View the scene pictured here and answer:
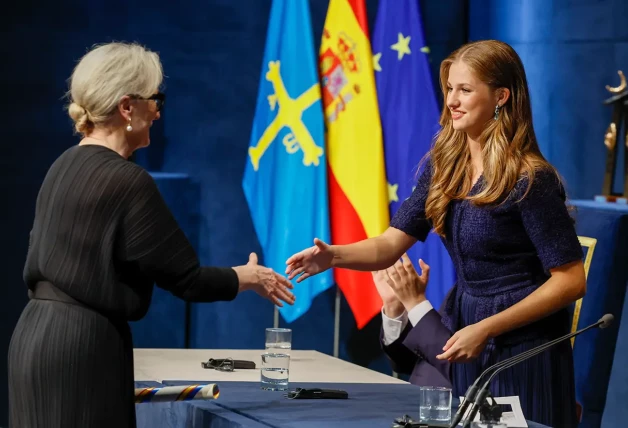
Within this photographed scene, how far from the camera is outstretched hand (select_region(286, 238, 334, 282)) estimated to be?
9.09ft

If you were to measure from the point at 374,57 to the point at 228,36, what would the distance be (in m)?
0.80

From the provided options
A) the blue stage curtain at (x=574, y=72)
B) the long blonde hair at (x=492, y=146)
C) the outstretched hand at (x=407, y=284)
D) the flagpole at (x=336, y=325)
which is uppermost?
the blue stage curtain at (x=574, y=72)

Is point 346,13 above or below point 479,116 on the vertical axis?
above

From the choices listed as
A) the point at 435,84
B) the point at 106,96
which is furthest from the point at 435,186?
the point at 435,84

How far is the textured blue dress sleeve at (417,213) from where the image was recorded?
110 inches

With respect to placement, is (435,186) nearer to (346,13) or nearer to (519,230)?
(519,230)

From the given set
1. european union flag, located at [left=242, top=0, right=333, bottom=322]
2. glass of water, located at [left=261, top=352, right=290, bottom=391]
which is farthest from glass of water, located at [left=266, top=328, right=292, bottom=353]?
european union flag, located at [left=242, top=0, right=333, bottom=322]

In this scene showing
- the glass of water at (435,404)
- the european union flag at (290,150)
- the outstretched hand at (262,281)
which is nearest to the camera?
the glass of water at (435,404)

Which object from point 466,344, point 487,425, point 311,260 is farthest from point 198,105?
point 487,425

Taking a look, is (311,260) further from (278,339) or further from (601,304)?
(601,304)

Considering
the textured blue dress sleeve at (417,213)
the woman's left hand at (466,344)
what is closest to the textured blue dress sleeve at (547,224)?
the woman's left hand at (466,344)

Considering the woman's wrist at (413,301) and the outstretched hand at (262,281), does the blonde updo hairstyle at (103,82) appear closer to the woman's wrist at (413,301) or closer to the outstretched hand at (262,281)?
the outstretched hand at (262,281)

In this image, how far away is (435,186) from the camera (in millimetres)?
2691

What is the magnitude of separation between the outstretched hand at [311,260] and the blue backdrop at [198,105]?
215 centimetres
